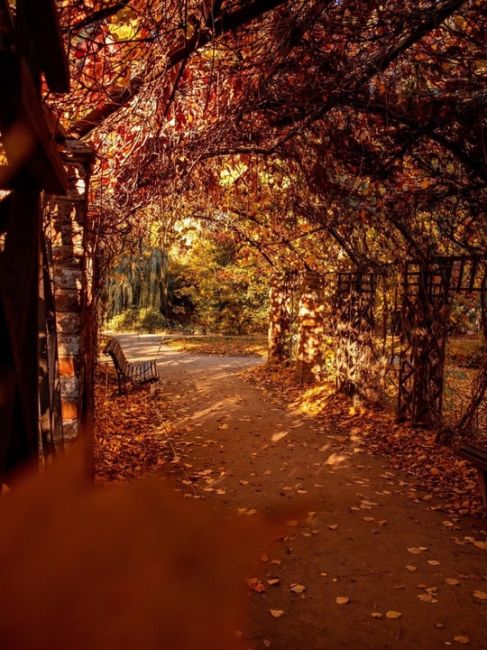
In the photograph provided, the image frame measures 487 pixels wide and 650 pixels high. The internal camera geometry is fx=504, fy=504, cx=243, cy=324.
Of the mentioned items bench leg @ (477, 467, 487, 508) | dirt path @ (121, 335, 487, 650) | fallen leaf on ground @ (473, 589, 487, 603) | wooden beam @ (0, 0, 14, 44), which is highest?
wooden beam @ (0, 0, 14, 44)

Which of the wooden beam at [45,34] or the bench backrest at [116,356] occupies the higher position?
the wooden beam at [45,34]

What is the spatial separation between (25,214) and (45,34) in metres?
0.68

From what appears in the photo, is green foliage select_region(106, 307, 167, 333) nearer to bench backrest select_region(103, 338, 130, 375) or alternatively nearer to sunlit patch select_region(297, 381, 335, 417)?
bench backrest select_region(103, 338, 130, 375)

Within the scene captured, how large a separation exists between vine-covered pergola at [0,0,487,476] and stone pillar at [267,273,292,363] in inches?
226

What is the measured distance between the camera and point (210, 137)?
6117 millimetres

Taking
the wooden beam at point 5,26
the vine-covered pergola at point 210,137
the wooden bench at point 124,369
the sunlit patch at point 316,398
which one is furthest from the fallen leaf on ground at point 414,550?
the wooden bench at point 124,369

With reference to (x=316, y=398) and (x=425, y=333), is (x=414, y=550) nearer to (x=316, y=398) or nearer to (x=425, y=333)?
(x=425, y=333)

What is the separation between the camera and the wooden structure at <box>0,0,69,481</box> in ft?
5.61

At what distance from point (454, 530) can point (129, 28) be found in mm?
5876

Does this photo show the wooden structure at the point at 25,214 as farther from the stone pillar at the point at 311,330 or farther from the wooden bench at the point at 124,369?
the stone pillar at the point at 311,330

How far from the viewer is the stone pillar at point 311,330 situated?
501 inches

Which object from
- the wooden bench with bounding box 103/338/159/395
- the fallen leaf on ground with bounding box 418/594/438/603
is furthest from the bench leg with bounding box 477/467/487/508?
the wooden bench with bounding box 103/338/159/395

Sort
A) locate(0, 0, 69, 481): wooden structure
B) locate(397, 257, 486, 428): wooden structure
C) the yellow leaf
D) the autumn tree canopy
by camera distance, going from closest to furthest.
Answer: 1. locate(0, 0, 69, 481): wooden structure
2. the yellow leaf
3. the autumn tree canopy
4. locate(397, 257, 486, 428): wooden structure

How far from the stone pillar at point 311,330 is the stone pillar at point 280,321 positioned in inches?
92.9
